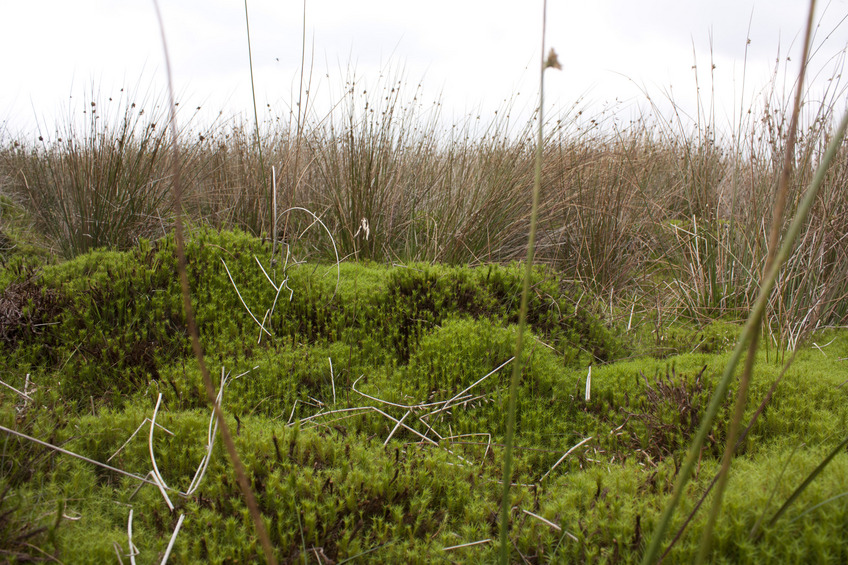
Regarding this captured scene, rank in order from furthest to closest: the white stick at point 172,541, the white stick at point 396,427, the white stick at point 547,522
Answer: the white stick at point 396,427, the white stick at point 547,522, the white stick at point 172,541

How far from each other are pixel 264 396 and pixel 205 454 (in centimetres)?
66

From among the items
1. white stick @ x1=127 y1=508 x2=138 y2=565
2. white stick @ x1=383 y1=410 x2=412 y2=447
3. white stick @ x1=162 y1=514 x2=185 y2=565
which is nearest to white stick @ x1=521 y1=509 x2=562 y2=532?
white stick @ x1=383 y1=410 x2=412 y2=447

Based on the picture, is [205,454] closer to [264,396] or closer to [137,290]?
[264,396]

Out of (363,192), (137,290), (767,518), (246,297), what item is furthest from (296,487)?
(363,192)

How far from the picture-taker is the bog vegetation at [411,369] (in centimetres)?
164

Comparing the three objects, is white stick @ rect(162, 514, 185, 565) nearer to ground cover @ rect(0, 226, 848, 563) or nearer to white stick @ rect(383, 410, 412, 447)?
ground cover @ rect(0, 226, 848, 563)

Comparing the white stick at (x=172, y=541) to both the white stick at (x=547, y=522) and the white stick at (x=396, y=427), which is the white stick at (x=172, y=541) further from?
the white stick at (x=547, y=522)

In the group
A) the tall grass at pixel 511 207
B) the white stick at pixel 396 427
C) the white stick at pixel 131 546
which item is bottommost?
the white stick at pixel 131 546

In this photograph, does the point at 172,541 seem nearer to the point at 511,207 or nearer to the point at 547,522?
the point at 547,522

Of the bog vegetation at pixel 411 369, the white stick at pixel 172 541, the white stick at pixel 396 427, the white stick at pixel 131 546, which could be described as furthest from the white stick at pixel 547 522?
the white stick at pixel 131 546

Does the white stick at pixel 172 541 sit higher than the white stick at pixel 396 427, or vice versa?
the white stick at pixel 396 427

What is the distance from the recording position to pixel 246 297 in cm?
330

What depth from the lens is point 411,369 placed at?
2799mm

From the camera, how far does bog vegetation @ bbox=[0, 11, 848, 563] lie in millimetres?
1641
